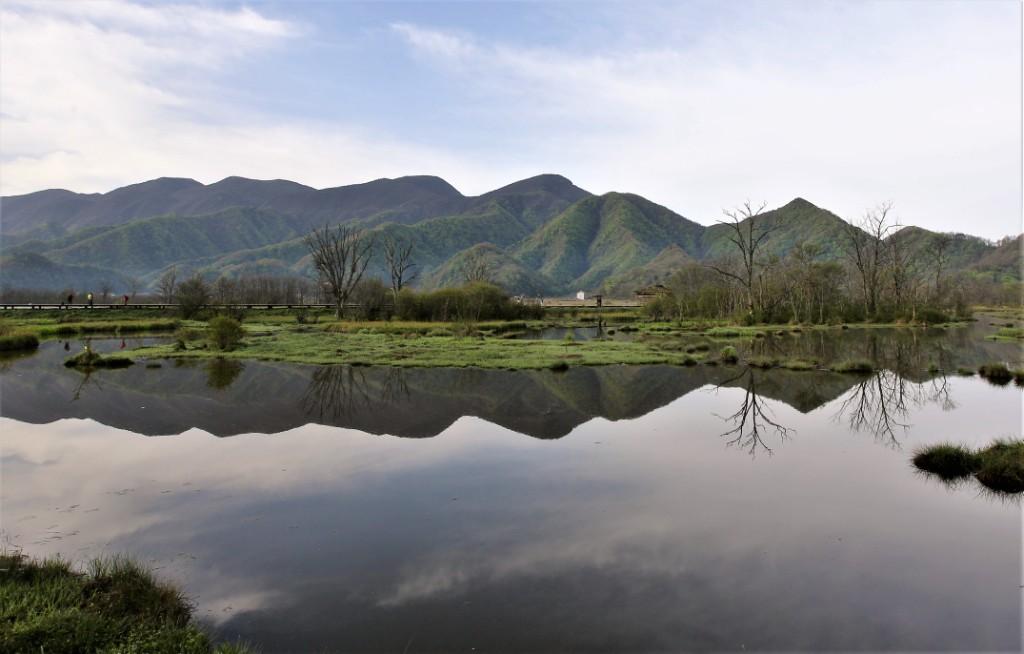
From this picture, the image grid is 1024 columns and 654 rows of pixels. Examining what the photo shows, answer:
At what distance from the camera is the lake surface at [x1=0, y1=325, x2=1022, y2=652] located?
21.9ft

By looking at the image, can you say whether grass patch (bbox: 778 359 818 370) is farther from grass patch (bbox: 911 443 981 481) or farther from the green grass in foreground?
the green grass in foreground

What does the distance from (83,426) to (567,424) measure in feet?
47.2

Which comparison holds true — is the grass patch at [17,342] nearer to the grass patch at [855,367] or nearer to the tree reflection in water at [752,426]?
the tree reflection in water at [752,426]

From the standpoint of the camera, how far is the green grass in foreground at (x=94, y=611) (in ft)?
18.7

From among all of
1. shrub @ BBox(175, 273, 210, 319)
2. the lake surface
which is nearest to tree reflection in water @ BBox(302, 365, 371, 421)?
the lake surface

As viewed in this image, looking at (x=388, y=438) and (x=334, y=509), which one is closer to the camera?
(x=334, y=509)

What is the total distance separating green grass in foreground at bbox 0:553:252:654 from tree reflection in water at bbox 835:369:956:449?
15.4m

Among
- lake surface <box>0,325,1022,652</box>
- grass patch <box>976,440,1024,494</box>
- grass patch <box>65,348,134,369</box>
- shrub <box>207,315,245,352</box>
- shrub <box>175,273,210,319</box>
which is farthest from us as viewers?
shrub <box>175,273,210,319</box>

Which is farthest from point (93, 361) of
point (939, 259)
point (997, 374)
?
point (939, 259)

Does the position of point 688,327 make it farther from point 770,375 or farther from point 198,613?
point 198,613

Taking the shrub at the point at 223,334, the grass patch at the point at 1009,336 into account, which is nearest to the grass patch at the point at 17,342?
the shrub at the point at 223,334

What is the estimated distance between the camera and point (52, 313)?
70.5 m

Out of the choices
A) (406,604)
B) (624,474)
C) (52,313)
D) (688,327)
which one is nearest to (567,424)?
(624,474)

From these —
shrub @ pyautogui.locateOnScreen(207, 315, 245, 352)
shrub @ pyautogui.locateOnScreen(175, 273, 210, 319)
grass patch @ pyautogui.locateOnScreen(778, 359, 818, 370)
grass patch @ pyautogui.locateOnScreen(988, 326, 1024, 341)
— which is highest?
shrub @ pyautogui.locateOnScreen(175, 273, 210, 319)
